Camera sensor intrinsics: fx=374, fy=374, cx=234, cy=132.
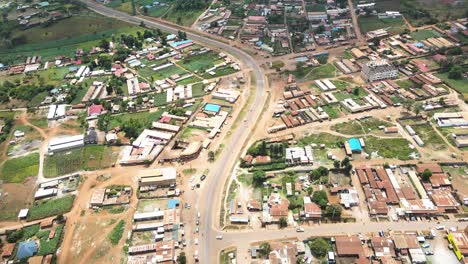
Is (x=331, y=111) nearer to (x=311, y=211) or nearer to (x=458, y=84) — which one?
(x=311, y=211)

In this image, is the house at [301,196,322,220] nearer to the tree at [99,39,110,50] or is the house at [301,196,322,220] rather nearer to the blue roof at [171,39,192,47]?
the blue roof at [171,39,192,47]

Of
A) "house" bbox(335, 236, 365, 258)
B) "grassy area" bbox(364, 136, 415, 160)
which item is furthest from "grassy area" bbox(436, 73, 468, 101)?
"house" bbox(335, 236, 365, 258)

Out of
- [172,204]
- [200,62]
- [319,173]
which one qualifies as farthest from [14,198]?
[200,62]

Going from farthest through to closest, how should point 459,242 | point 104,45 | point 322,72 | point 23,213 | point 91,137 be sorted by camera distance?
point 104,45 → point 322,72 → point 91,137 → point 23,213 → point 459,242

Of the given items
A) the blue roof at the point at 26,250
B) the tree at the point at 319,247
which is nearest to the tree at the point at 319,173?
the tree at the point at 319,247

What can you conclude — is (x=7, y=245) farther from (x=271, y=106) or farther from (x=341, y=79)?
(x=341, y=79)

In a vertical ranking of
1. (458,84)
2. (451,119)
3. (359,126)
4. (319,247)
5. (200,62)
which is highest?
(200,62)
